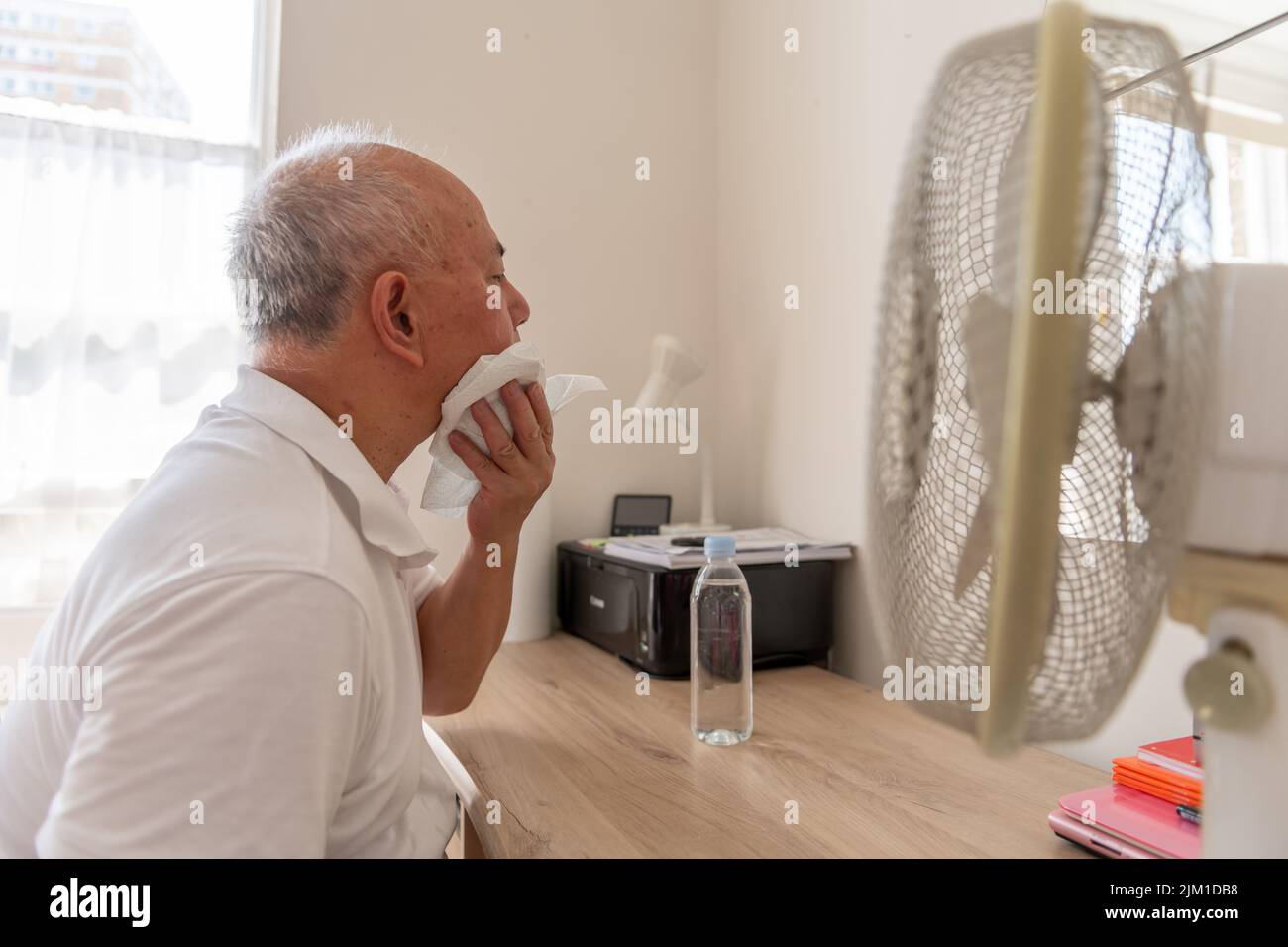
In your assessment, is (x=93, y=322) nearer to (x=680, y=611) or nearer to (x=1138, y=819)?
(x=680, y=611)

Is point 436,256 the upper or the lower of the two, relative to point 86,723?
upper

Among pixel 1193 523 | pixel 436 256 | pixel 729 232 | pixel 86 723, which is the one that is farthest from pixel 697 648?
pixel 729 232

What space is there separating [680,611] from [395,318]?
0.71 metres

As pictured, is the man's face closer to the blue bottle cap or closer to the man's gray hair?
the man's gray hair

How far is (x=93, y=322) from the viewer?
5.14ft

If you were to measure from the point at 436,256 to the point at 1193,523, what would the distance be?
2.23 ft

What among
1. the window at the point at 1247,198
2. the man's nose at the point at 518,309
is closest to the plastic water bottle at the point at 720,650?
the man's nose at the point at 518,309

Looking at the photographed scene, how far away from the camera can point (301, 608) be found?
1.92 feet

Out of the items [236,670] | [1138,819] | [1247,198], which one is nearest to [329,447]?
[236,670]

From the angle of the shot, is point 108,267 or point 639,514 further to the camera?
point 639,514

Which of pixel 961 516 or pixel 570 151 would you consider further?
pixel 570 151

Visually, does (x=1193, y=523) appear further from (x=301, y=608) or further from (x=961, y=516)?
(x=301, y=608)

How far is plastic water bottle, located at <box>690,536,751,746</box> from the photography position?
1.12 meters

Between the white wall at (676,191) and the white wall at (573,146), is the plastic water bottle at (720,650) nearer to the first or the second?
the white wall at (676,191)
